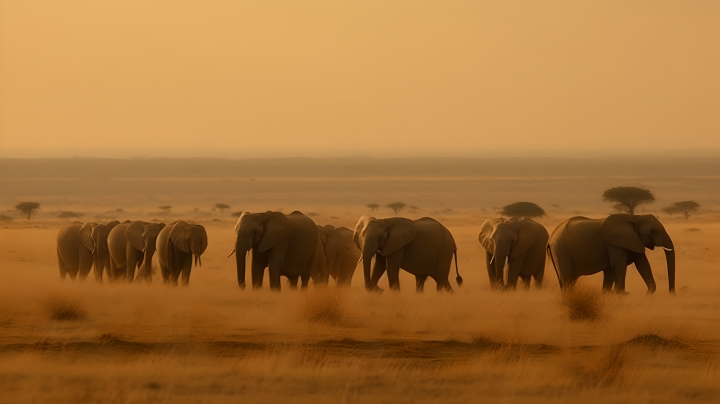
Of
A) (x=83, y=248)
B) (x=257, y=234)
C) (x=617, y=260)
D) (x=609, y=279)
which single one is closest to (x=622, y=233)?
(x=617, y=260)

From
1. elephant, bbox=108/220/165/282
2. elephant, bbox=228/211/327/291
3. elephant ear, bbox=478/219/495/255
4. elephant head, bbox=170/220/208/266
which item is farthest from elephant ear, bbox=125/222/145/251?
elephant ear, bbox=478/219/495/255

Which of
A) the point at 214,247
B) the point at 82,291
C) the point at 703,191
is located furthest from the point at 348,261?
the point at 703,191

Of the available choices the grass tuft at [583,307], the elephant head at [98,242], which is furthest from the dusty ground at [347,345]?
the elephant head at [98,242]

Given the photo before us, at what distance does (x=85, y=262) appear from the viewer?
1232 inches

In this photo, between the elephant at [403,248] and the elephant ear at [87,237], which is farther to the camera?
the elephant ear at [87,237]

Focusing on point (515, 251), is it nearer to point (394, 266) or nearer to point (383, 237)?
point (394, 266)

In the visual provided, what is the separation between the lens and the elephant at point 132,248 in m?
28.2

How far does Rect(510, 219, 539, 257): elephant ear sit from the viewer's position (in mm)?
25812

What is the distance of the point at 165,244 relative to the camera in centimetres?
2722

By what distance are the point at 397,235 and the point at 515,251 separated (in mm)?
2735

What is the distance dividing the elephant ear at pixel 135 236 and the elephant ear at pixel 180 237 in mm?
1923

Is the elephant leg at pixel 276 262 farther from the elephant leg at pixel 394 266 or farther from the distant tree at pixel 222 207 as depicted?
the distant tree at pixel 222 207

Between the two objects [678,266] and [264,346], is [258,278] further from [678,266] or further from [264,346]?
[678,266]

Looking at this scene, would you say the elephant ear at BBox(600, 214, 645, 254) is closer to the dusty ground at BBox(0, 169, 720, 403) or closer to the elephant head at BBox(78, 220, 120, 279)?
the dusty ground at BBox(0, 169, 720, 403)
